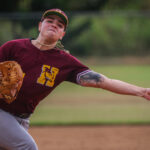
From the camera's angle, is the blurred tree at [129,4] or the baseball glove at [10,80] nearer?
the baseball glove at [10,80]

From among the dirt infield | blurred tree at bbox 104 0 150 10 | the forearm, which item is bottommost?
blurred tree at bbox 104 0 150 10

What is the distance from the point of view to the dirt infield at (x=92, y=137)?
5.97 m

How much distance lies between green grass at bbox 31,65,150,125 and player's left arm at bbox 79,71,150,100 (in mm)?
4579

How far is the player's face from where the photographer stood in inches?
135

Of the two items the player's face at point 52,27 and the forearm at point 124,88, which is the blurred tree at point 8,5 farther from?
the forearm at point 124,88

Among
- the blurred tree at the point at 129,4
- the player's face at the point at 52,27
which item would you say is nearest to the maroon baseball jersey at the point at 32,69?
the player's face at the point at 52,27

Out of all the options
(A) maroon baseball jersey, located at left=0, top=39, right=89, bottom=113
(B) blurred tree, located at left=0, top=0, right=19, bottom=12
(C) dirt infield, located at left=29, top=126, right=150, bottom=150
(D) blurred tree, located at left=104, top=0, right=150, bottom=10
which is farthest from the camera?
(D) blurred tree, located at left=104, top=0, right=150, bottom=10

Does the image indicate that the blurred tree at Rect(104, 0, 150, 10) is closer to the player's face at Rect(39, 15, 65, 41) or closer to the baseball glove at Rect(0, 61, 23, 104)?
the player's face at Rect(39, 15, 65, 41)

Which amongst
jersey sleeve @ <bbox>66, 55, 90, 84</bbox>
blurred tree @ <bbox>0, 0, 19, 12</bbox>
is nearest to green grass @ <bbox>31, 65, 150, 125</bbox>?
jersey sleeve @ <bbox>66, 55, 90, 84</bbox>

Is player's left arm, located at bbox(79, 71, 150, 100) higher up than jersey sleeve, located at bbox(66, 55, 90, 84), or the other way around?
jersey sleeve, located at bbox(66, 55, 90, 84)

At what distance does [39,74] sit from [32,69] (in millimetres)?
79

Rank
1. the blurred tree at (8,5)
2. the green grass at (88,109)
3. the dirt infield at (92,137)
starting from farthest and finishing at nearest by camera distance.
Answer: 1. the blurred tree at (8,5)
2. the green grass at (88,109)
3. the dirt infield at (92,137)

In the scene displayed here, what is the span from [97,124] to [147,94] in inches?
185

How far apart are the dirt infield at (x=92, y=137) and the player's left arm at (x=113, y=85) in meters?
2.58
